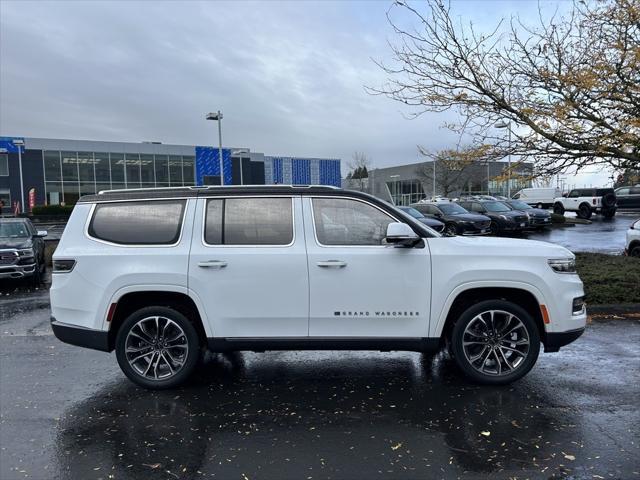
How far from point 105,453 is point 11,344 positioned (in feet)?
13.2

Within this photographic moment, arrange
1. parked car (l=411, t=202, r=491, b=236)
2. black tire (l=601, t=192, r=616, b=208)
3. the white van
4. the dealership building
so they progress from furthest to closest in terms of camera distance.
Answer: the dealership building
the white van
black tire (l=601, t=192, r=616, b=208)
parked car (l=411, t=202, r=491, b=236)

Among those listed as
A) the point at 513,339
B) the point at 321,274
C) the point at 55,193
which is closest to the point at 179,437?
the point at 321,274

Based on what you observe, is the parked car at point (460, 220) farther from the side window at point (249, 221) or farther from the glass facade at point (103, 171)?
the glass facade at point (103, 171)

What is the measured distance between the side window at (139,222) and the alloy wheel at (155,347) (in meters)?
0.81

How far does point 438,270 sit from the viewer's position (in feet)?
15.1

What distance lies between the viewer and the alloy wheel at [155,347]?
4.77 m

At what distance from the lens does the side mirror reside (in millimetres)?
4434

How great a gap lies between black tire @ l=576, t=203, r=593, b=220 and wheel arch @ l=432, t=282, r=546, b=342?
32934 mm

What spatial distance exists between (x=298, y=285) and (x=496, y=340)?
2004mm

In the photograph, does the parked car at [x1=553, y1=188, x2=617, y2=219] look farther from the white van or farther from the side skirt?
the side skirt

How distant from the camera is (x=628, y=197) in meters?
35.6

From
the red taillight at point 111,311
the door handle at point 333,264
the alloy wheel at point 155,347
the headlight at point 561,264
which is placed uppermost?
the door handle at point 333,264

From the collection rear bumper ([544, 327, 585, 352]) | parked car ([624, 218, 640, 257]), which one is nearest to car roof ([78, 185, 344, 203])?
rear bumper ([544, 327, 585, 352])

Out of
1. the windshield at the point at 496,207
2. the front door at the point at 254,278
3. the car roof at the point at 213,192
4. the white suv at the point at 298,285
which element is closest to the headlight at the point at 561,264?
the white suv at the point at 298,285
